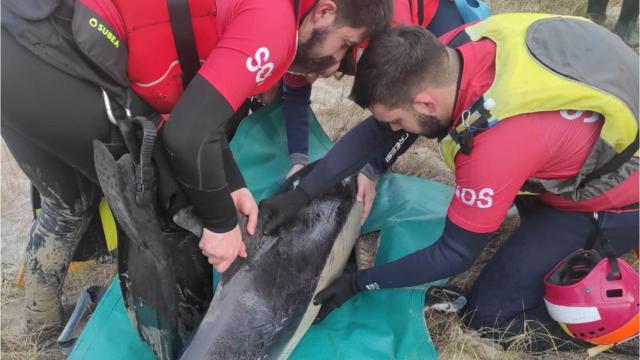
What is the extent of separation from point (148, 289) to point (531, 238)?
178 centimetres

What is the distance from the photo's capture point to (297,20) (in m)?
1.75

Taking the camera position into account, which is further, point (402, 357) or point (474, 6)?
point (474, 6)

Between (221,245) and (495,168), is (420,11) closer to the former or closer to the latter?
(495,168)

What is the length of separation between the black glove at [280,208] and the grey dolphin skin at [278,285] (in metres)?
0.03

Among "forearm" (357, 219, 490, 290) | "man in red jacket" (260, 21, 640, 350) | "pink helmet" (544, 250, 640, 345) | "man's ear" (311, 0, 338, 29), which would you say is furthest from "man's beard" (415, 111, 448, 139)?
"pink helmet" (544, 250, 640, 345)

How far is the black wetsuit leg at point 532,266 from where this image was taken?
8.13 feet

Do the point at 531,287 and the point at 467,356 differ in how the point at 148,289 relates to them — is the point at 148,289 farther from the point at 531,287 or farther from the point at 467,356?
the point at 531,287

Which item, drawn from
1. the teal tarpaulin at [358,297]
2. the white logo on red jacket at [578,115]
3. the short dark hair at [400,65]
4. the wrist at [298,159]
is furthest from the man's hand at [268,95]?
the white logo on red jacket at [578,115]

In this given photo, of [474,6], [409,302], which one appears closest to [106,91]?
[409,302]

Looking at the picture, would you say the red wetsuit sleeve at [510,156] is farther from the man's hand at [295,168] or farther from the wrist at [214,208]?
the man's hand at [295,168]

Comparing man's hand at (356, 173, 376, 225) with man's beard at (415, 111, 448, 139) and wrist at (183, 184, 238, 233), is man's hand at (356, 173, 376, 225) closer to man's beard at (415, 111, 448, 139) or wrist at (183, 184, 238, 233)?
man's beard at (415, 111, 448, 139)

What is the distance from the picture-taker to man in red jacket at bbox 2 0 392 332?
5.20 ft

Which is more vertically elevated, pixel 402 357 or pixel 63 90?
pixel 63 90

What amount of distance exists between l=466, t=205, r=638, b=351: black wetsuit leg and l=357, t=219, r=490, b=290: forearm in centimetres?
50
